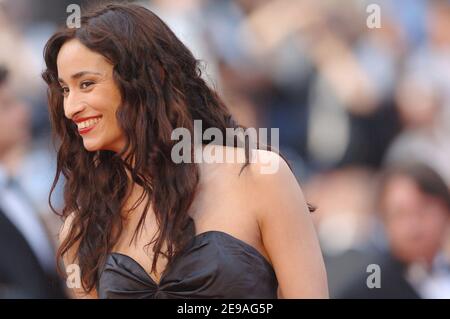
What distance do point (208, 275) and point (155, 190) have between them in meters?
0.34

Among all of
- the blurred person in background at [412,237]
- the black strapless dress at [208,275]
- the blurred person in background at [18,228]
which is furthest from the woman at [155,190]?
the blurred person in background at [412,237]

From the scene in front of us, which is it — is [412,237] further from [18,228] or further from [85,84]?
[85,84]

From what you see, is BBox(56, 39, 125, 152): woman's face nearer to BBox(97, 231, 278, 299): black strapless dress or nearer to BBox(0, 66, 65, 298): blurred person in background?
BBox(97, 231, 278, 299): black strapless dress

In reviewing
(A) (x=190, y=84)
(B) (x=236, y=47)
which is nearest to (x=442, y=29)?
(B) (x=236, y=47)

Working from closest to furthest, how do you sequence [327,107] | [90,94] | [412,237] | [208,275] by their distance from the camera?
[208,275], [90,94], [412,237], [327,107]

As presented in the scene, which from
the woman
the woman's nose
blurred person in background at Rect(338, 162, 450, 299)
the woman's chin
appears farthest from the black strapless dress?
blurred person in background at Rect(338, 162, 450, 299)

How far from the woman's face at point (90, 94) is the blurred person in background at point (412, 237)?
193cm

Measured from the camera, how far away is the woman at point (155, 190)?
7.75ft

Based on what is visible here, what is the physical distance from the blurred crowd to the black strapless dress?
5.80 ft

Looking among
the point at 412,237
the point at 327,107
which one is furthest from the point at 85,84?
the point at 412,237

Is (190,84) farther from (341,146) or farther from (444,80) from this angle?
(444,80)

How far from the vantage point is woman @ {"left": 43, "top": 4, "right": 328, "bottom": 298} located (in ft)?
7.75

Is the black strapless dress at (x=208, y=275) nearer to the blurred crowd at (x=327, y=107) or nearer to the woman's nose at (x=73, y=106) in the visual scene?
the woman's nose at (x=73, y=106)

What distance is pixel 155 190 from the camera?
2523 mm
